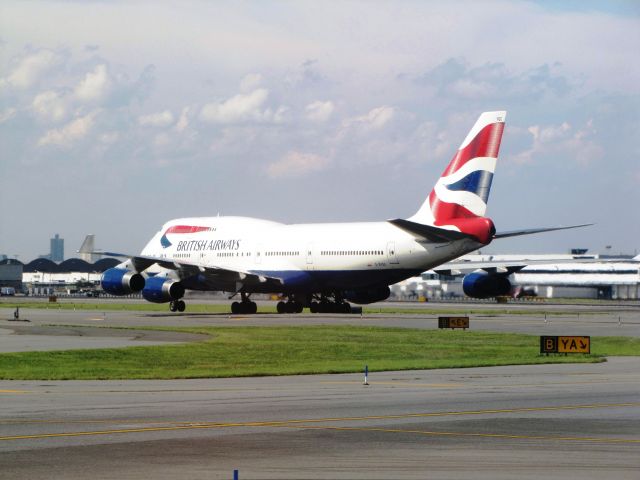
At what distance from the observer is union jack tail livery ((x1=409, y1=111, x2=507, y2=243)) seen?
71.1 metres

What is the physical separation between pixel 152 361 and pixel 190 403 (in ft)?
45.5

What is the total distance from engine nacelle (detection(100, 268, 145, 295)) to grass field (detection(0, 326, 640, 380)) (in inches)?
933

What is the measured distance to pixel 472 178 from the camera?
235ft

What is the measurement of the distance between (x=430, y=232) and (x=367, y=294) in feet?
43.9

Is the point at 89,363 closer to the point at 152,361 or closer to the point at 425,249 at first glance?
the point at 152,361

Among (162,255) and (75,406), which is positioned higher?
(162,255)

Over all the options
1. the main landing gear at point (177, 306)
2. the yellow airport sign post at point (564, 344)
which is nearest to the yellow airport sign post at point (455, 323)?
the yellow airport sign post at point (564, 344)

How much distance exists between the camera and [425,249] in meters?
72.1

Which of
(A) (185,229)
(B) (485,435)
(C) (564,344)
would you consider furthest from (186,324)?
(B) (485,435)

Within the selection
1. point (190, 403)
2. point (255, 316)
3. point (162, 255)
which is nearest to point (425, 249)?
point (255, 316)

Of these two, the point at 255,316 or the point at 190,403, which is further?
the point at 255,316

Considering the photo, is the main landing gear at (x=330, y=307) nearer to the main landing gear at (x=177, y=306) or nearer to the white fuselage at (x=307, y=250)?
the white fuselage at (x=307, y=250)

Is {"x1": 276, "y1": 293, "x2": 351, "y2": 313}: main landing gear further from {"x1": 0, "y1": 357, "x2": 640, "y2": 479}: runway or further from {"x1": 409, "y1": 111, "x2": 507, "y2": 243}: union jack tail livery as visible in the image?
A: {"x1": 0, "y1": 357, "x2": 640, "y2": 479}: runway

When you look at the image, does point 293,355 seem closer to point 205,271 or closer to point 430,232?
point 430,232
